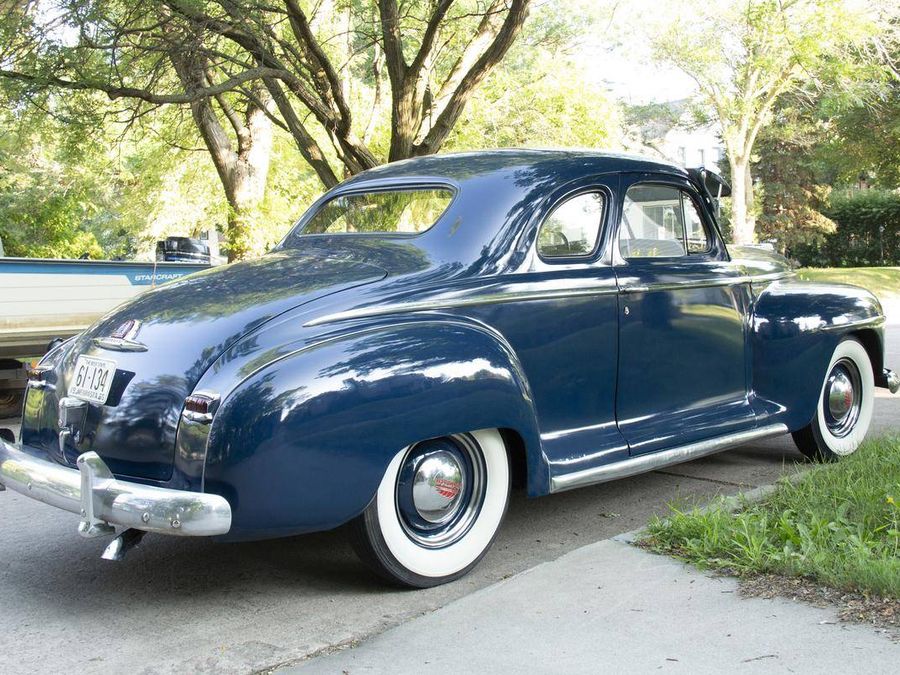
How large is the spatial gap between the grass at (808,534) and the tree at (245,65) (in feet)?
24.8

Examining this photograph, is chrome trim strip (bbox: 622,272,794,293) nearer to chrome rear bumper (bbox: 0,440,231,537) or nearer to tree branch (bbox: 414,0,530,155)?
chrome rear bumper (bbox: 0,440,231,537)

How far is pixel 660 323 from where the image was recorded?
470 centimetres

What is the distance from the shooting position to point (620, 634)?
10.6 feet

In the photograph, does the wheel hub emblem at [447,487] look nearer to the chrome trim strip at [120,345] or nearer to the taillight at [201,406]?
the taillight at [201,406]

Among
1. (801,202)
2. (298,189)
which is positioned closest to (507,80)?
(298,189)

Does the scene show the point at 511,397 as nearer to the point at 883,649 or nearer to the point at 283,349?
the point at 283,349

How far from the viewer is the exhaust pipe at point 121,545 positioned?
3428 mm

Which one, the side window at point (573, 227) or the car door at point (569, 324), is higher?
the side window at point (573, 227)

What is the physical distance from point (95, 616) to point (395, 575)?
111 cm

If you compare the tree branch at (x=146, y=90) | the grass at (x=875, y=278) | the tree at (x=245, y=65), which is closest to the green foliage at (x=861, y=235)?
the grass at (x=875, y=278)

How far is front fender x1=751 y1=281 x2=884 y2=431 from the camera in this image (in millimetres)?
5328

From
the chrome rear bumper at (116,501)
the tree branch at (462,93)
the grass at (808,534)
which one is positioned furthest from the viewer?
the tree branch at (462,93)

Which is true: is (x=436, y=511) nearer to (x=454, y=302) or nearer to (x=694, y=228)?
(x=454, y=302)

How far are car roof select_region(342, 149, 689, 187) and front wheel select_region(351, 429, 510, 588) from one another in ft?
4.43
